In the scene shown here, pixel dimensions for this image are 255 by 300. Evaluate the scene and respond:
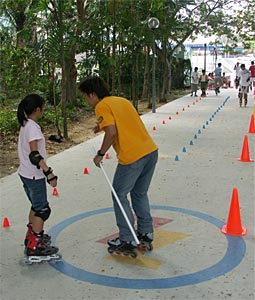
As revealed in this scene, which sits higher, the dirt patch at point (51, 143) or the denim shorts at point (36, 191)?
the denim shorts at point (36, 191)

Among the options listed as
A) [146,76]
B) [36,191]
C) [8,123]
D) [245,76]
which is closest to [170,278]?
[36,191]

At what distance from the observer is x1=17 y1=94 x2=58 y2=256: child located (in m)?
3.18

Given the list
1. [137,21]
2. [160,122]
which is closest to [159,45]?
[137,21]

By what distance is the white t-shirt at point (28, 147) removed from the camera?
3211 millimetres

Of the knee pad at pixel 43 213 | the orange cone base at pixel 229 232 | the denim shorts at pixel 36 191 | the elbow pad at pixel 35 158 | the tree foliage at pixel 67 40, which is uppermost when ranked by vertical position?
the tree foliage at pixel 67 40

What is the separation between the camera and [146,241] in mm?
3590

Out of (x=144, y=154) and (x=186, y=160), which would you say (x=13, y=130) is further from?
(x=144, y=154)

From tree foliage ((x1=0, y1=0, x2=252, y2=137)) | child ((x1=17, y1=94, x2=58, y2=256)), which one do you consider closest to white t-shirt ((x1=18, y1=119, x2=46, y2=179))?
child ((x1=17, y1=94, x2=58, y2=256))

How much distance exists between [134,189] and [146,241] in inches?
18.9

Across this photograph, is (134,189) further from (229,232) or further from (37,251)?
(229,232)

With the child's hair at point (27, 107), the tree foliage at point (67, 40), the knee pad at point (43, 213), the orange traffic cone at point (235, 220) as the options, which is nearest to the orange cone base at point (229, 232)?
the orange traffic cone at point (235, 220)

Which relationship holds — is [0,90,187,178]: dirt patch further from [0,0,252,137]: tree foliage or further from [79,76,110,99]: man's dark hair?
[79,76,110,99]: man's dark hair

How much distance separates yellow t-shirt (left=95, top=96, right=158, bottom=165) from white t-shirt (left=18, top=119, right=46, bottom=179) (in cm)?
51

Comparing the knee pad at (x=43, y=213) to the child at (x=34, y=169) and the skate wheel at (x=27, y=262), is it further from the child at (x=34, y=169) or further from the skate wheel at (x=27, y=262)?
the skate wheel at (x=27, y=262)
